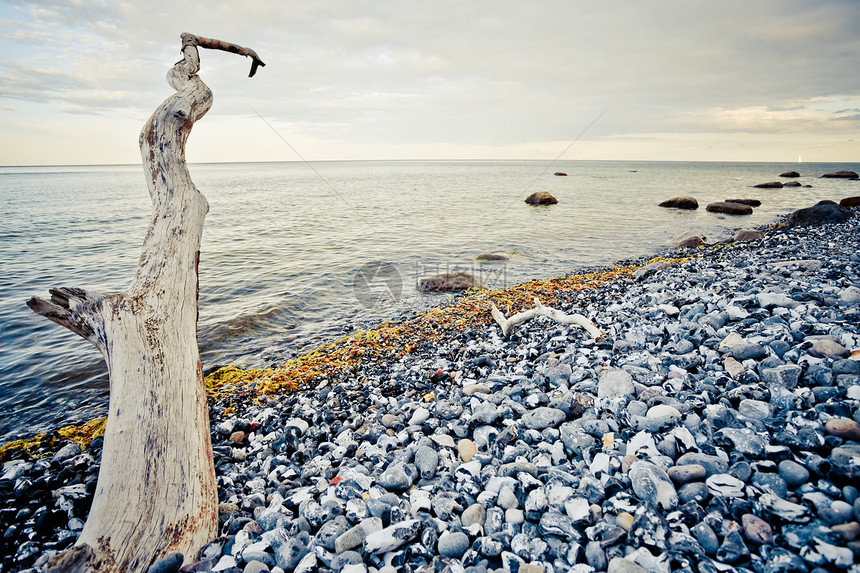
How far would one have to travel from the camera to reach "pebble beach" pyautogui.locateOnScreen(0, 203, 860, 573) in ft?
7.36

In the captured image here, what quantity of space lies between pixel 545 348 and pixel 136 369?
4.85m

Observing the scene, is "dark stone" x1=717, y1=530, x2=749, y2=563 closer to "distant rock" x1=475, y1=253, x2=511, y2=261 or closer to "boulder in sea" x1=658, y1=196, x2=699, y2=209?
"distant rock" x1=475, y1=253, x2=511, y2=261

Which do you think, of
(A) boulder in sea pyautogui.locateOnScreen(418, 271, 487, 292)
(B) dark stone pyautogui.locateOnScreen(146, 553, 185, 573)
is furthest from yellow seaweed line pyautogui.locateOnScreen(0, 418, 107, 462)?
(A) boulder in sea pyautogui.locateOnScreen(418, 271, 487, 292)

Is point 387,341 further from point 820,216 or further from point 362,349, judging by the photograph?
point 820,216

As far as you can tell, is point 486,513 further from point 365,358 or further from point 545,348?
point 365,358

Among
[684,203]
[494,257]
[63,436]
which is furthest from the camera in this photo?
[684,203]

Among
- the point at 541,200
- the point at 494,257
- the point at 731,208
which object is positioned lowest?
the point at 494,257

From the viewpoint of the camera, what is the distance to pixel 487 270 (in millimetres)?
13578

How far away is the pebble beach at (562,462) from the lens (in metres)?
2.24

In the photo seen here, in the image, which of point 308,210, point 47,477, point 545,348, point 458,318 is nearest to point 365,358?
point 458,318

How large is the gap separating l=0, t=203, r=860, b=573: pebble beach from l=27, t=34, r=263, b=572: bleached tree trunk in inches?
12.0

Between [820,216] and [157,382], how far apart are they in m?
23.4

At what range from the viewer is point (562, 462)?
3.08 m

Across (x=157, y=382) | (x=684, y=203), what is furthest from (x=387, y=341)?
(x=684, y=203)
